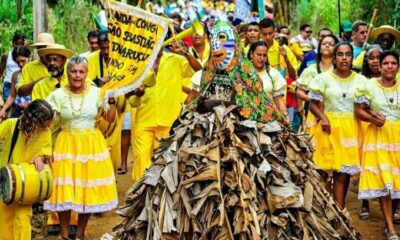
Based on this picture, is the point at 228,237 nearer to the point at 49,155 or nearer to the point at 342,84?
the point at 49,155

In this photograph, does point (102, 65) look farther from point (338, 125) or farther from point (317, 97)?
point (338, 125)

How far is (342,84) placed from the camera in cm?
893

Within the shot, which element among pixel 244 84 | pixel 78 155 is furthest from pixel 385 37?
pixel 244 84

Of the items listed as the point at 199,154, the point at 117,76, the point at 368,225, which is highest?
the point at 117,76

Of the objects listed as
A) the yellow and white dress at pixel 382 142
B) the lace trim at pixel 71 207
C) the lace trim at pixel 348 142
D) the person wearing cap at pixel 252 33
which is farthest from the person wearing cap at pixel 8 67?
the yellow and white dress at pixel 382 142

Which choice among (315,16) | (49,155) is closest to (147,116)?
(49,155)

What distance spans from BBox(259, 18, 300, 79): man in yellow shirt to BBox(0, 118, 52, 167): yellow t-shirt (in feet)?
15.7

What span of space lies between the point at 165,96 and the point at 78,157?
7.50 feet

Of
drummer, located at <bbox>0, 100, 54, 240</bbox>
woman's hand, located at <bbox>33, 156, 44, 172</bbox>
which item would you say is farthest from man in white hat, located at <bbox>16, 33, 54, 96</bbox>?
woman's hand, located at <bbox>33, 156, 44, 172</bbox>

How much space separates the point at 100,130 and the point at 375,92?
112 inches

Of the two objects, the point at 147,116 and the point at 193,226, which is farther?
the point at 147,116

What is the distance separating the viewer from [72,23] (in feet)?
63.9

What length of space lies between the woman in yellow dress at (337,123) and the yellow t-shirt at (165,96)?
1817mm

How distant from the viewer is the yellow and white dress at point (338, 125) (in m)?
8.92
